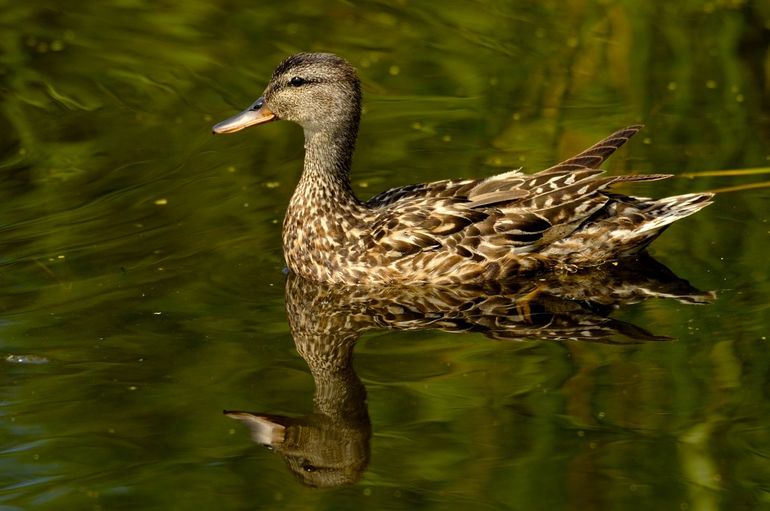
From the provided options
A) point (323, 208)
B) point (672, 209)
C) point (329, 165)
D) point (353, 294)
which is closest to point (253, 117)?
point (329, 165)

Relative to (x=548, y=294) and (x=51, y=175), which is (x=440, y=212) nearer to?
(x=548, y=294)

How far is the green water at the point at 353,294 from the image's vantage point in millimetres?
7480

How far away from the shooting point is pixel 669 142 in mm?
12070

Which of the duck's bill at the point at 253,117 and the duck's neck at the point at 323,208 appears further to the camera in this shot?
the duck's bill at the point at 253,117

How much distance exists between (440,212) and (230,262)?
1.49 m

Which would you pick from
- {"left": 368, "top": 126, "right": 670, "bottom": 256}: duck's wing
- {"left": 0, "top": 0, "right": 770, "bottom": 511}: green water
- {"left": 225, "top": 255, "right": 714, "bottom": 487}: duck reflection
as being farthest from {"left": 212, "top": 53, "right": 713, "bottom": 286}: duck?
{"left": 0, "top": 0, "right": 770, "bottom": 511}: green water

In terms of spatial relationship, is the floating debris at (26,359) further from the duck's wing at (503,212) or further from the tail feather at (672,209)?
the tail feather at (672,209)

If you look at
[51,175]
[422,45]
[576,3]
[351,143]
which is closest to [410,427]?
[351,143]

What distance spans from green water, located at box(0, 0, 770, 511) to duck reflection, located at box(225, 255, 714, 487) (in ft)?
0.10

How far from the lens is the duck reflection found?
796 centimetres

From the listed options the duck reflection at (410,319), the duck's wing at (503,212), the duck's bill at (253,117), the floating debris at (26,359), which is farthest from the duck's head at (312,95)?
the floating debris at (26,359)

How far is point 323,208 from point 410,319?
1.38 meters

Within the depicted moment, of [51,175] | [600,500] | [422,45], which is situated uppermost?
[422,45]

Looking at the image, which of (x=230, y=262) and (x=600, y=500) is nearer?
(x=600, y=500)
